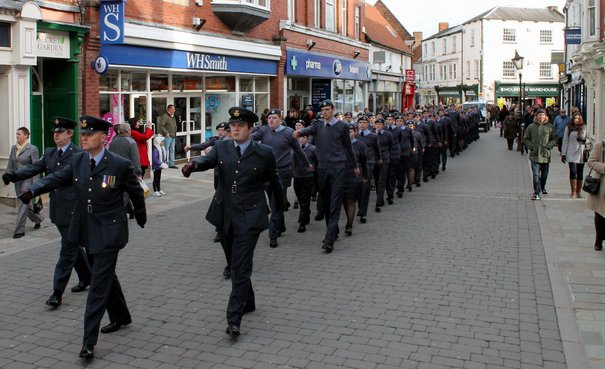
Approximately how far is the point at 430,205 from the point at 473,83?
53.4 meters

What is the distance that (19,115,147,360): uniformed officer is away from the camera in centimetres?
561

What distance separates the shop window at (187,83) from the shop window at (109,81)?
2980mm

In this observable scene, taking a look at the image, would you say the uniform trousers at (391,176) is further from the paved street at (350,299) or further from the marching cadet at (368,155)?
the paved street at (350,299)

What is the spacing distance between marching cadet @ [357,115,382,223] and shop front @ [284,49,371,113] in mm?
13372

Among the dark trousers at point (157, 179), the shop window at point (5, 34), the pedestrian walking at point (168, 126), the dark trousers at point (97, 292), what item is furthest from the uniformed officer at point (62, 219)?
the pedestrian walking at point (168, 126)

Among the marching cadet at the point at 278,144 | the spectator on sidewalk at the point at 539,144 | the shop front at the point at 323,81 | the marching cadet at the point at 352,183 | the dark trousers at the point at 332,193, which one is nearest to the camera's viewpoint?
the dark trousers at the point at 332,193

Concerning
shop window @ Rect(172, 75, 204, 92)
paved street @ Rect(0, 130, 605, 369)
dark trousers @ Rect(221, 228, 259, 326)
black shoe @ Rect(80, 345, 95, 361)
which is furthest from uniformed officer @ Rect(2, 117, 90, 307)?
shop window @ Rect(172, 75, 204, 92)

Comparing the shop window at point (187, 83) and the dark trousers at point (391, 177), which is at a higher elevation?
the shop window at point (187, 83)

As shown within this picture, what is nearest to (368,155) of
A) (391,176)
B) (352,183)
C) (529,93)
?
(391,176)

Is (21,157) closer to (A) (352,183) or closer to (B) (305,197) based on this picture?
(B) (305,197)

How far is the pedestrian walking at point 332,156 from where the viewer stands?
964cm

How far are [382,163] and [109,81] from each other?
7.42 metres

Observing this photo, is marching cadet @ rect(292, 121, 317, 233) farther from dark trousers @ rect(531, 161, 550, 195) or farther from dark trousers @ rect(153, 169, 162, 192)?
dark trousers @ rect(531, 161, 550, 195)

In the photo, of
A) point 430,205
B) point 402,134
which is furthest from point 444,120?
point 430,205
